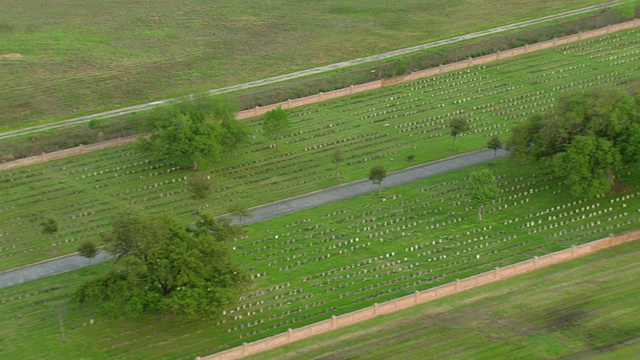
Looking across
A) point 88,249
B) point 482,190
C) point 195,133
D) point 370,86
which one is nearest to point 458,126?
point 482,190

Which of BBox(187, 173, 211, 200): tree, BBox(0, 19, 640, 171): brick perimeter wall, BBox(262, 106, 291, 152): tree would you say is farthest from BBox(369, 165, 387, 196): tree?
BBox(0, 19, 640, 171): brick perimeter wall

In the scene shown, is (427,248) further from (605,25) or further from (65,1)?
(65,1)

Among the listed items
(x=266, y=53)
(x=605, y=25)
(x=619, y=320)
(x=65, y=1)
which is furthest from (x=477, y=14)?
(x=619, y=320)

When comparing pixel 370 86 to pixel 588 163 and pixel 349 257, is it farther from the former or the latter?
pixel 349 257

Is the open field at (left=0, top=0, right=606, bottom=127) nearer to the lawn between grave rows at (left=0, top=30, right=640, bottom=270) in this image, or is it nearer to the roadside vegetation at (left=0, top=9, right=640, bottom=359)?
the lawn between grave rows at (left=0, top=30, right=640, bottom=270)

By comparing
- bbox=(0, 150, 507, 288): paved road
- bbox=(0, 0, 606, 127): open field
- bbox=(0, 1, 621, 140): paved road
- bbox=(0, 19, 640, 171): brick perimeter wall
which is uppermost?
bbox=(0, 0, 606, 127): open field

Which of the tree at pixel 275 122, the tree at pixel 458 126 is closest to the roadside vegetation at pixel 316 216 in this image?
the tree at pixel 275 122
